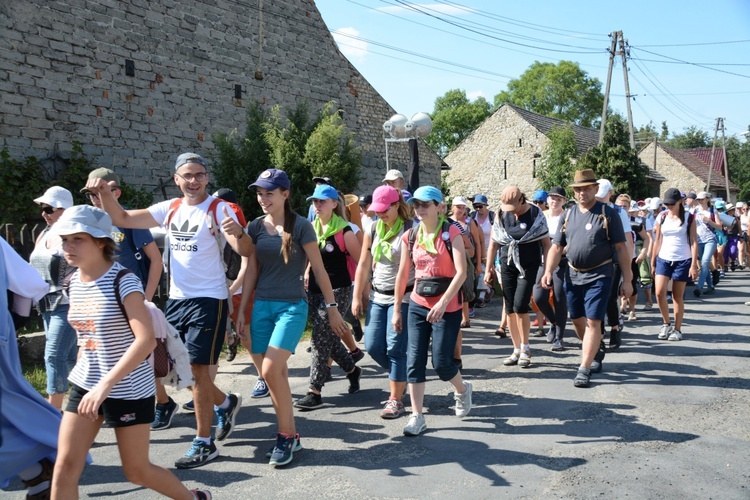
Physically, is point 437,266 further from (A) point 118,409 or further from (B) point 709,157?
(B) point 709,157

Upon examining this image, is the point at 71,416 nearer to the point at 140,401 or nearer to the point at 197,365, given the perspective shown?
the point at 140,401

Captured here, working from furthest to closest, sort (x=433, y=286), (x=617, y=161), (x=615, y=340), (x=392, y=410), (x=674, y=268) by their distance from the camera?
(x=617, y=161)
(x=674, y=268)
(x=615, y=340)
(x=392, y=410)
(x=433, y=286)

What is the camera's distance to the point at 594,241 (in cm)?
671

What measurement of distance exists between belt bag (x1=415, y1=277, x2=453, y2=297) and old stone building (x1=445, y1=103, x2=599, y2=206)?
39.8 meters

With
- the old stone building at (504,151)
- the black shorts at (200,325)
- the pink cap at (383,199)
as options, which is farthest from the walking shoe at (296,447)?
the old stone building at (504,151)

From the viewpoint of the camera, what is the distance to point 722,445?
15.9ft

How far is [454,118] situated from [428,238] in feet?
230

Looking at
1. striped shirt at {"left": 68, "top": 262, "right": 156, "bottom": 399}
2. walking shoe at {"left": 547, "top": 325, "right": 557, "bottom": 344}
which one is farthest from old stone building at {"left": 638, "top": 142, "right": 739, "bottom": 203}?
striped shirt at {"left": 68, "top": 262, "right": 156, "bottom": 399}

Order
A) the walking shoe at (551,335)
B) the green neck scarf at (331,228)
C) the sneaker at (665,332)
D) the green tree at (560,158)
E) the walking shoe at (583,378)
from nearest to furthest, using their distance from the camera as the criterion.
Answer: the green neck scarf at (331,228) < the walking shoe at (583,378) < the walking shoe at (551,335) < the sneaker at (665,332) < the green tree at (560,158)

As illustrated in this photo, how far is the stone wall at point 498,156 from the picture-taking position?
148 ft

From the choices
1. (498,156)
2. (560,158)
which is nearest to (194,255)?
(560,158)

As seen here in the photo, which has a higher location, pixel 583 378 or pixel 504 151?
pixel 504 151

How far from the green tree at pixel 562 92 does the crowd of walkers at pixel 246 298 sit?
66.1m

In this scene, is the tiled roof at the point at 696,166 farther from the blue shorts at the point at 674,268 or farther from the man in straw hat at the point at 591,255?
the man in straw hat at the point at 591,255
